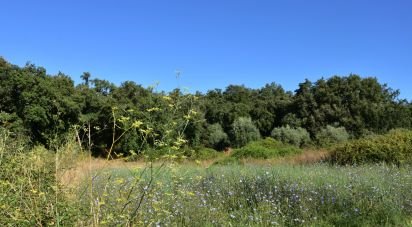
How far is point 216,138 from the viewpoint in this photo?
40.5 meters

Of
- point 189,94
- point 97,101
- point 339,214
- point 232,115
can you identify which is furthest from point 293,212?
point 232,115

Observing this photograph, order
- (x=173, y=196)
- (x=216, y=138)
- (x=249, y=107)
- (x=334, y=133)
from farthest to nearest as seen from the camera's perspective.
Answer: (x=249, y=107) < (x=216, y=138) < (x=334, y=133) < (x=173, y=196)

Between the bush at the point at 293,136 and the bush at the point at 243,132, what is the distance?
1832mm

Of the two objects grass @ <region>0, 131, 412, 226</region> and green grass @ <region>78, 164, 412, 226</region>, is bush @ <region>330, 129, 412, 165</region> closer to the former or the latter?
grass @ <region>0, 131, 412, 226</region>

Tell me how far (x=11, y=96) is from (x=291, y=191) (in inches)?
1238

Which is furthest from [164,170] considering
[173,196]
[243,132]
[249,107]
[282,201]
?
[249,107]

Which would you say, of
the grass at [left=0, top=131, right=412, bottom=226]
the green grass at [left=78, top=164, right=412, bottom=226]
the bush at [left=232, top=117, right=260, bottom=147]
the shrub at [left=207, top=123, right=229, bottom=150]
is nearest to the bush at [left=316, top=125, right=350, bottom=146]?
the bush at [left=232, top=117, right=260, bottom=147]

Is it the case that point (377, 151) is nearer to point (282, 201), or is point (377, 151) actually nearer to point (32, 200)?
point (282, 201)

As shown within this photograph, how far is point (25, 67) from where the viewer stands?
118 feet

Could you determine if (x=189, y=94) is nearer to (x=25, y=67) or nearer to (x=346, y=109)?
(x=25, y=67)

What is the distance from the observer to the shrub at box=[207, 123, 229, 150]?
40344 millimetres

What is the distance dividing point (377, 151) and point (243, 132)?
2531 cm

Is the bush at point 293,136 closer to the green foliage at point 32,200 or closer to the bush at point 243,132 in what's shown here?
the bush at point 243,132

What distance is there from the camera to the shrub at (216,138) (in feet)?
132
